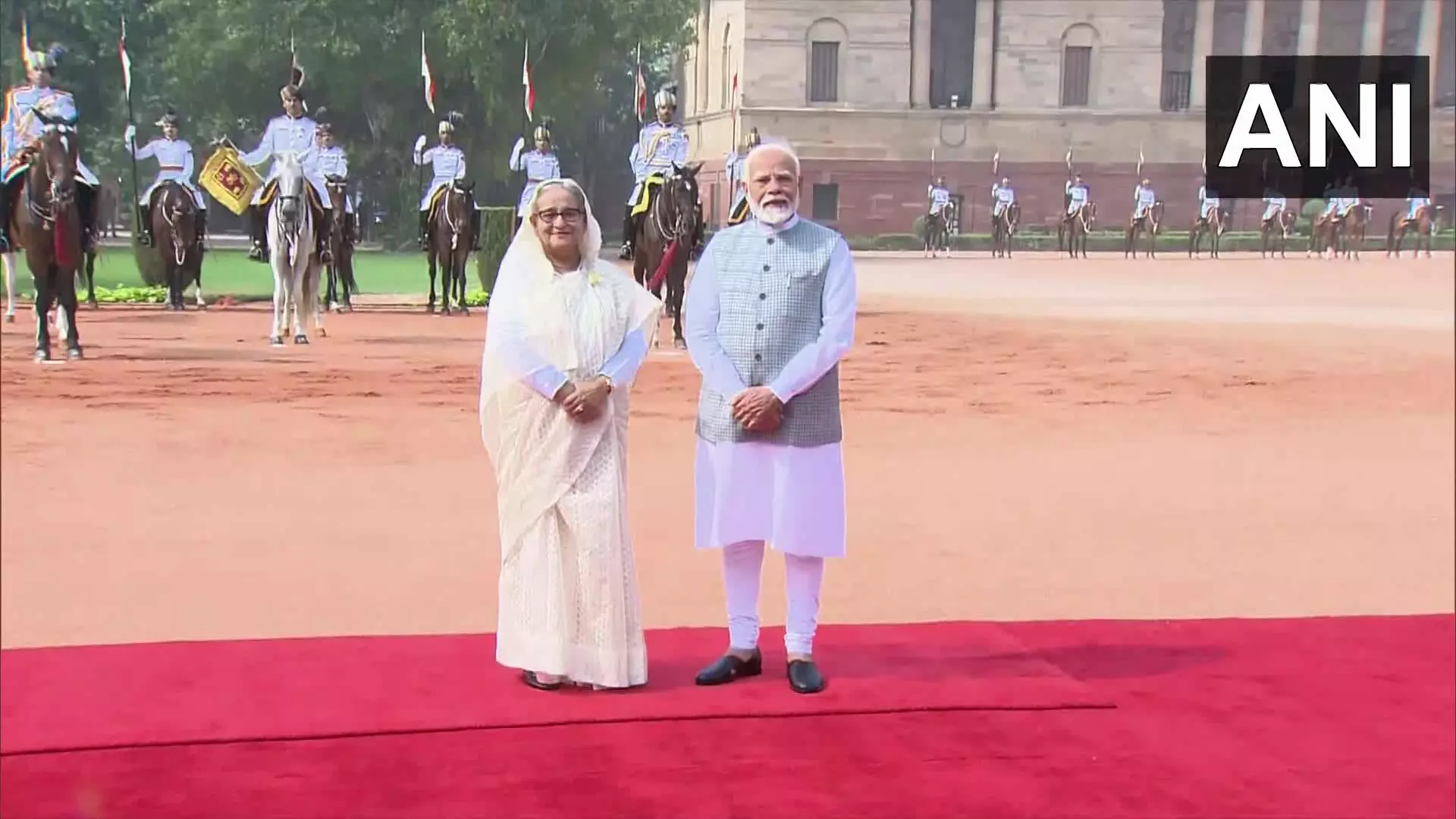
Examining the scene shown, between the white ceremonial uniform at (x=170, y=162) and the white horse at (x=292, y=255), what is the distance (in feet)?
0.97

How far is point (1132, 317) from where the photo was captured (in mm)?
6141

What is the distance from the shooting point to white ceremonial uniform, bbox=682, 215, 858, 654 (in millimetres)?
3689

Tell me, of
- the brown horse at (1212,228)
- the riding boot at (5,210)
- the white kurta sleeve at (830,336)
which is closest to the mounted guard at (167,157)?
the riding boot at (5,210)

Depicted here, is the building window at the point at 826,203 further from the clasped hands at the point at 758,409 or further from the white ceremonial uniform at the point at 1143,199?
the clasped hands at the point at 758,409

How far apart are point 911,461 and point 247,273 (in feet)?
8.57

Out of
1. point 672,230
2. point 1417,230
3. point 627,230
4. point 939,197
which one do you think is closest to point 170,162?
point 627,230

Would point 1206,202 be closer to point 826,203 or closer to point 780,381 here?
point 826,203

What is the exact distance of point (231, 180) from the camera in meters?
5.46

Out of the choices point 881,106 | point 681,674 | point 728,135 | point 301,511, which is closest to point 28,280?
point 301,511

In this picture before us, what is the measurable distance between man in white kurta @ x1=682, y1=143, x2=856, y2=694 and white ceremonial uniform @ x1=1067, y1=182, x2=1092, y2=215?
2.76 m

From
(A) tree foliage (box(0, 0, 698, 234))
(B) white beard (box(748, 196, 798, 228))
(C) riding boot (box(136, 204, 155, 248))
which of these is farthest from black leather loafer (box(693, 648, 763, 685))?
(C) riding boot (box(136, 204, 155, 248))

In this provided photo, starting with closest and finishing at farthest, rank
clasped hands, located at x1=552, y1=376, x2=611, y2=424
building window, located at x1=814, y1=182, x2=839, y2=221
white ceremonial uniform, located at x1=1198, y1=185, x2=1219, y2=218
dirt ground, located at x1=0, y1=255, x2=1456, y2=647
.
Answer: clasped hands, located at x1=552, y1=376, x2=611, y2=424, dirt ground, located at x1=0, y1=255, x2=1456, y2=647, building window, located at x1=814, y1=182, x2=839, y2=221, white ceremonial uniform, located at x1=1198, y1=185, x2=1219, y2=218

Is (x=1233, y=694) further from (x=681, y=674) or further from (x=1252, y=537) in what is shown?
(x=1252, y=537)
